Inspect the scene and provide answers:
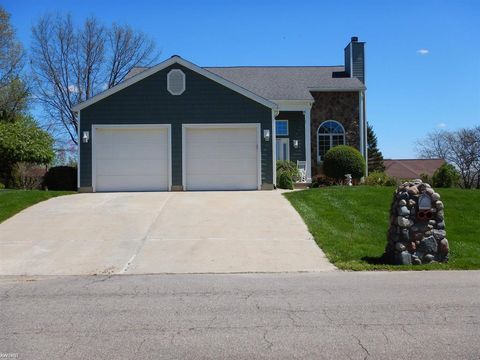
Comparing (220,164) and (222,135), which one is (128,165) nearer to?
(220,164)

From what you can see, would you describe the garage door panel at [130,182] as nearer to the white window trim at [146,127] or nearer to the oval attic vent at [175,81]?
the white window trim at [146,127]

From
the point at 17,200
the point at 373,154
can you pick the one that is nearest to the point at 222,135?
the point at 17,200

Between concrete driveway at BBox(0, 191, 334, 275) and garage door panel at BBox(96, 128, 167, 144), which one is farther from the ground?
garage door panel at BBox(96, 128, 167, 144)

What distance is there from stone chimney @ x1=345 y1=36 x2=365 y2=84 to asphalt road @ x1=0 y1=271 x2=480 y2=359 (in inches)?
890

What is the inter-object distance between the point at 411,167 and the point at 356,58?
2773 cm

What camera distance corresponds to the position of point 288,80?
1113 inches

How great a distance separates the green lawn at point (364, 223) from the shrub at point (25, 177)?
1134 cm

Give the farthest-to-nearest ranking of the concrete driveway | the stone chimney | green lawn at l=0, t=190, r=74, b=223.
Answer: the stone chimney < green lawn at l=0, t=190, r=74, b=223 < the concrete driveway

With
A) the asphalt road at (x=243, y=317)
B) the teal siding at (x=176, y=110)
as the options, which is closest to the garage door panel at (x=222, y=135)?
the teal siding at (x=176, y=110)

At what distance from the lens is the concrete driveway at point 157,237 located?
9547mm

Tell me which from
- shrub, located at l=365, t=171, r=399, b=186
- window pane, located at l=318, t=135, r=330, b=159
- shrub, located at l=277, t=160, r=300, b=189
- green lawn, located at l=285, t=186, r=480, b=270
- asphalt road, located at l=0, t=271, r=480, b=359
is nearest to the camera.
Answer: asphalt road, located at l=0, t=271, r=480, b=359

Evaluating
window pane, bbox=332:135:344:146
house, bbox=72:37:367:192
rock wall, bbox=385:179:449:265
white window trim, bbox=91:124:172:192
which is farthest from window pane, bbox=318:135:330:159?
rock wall, bbox=385:179:449:265

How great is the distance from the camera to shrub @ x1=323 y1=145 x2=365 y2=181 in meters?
21.8

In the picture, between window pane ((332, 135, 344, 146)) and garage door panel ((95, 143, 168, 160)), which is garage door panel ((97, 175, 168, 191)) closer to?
garage door panel ((95, 143, 168, 160))
